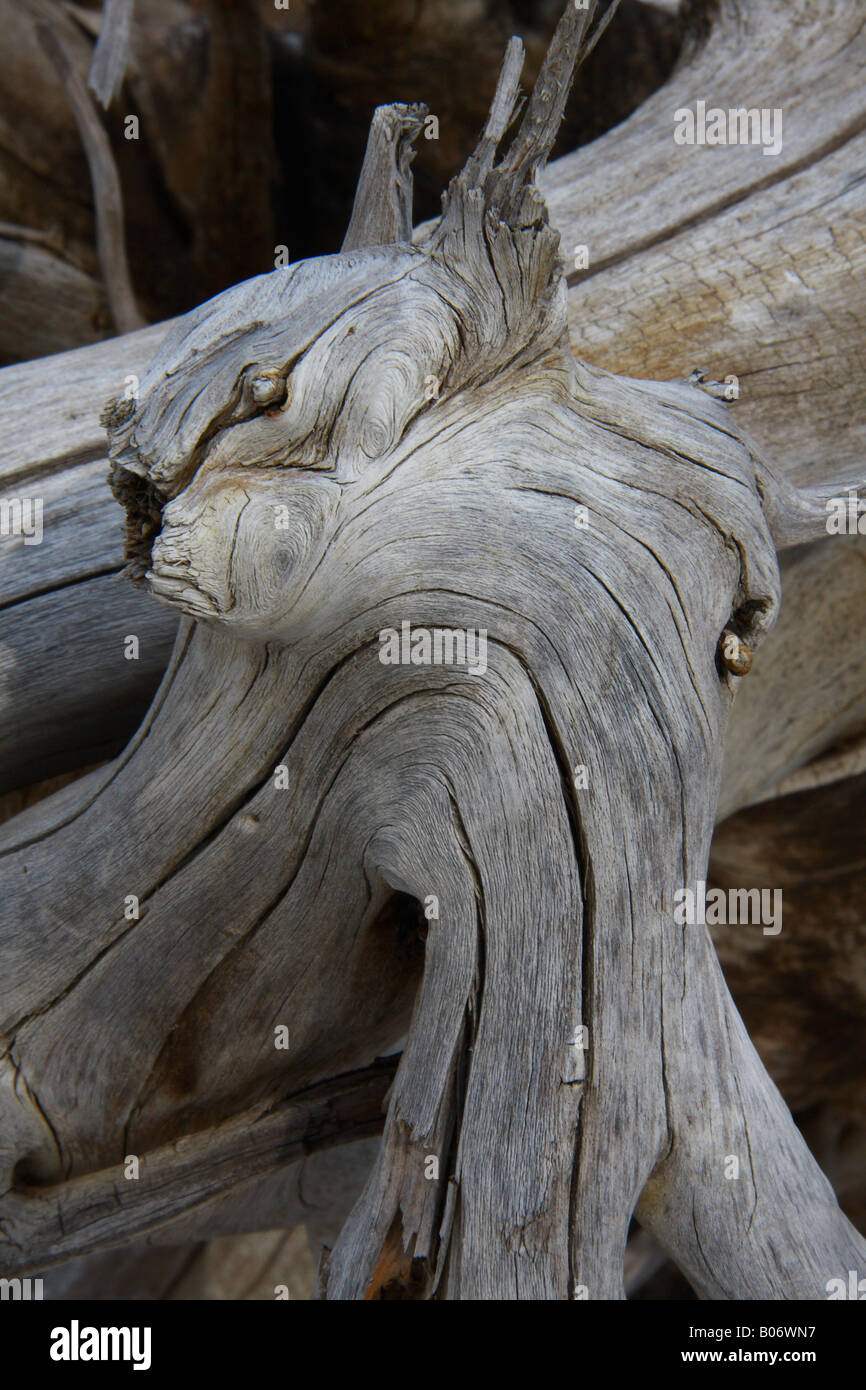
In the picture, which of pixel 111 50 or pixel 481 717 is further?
pixel 111 50

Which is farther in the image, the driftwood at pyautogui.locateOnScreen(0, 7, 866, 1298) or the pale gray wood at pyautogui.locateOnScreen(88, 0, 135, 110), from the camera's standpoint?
the pale gray wood at pyautogui.locateOnScreen(88, 0, 135, 110)

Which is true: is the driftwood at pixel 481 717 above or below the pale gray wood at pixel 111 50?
below

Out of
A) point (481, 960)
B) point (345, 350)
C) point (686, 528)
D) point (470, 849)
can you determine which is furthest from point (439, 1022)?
point (345, 350)

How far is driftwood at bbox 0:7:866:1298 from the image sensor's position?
142 cm

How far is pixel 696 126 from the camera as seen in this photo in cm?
253

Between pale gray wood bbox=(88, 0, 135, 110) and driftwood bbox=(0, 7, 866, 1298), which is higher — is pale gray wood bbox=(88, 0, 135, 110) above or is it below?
above

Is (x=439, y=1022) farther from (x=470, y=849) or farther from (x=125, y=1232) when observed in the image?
(x=125, y=1232)

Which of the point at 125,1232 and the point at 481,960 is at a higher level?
the point at 481,960

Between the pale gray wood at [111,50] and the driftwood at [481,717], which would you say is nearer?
the driftwood at [481,717]

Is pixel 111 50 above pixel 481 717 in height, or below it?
above

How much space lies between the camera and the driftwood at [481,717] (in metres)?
1.42

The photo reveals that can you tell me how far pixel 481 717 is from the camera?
5.04ft
